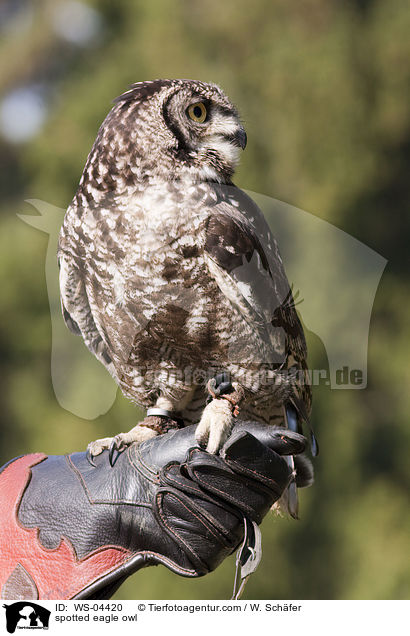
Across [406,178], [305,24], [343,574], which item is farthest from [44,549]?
[305,24]

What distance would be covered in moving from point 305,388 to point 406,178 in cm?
210

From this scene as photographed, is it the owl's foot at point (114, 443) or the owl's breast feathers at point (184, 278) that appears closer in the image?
the owl's breast feathers at point (184, 278)

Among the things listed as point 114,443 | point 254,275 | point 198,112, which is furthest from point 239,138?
point 114,443

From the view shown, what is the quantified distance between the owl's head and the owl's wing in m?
0.11

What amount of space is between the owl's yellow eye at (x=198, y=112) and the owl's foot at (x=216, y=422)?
692 mm

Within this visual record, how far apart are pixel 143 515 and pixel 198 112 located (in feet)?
3.36

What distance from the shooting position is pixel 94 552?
138 cm

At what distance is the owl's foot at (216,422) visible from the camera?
136cm

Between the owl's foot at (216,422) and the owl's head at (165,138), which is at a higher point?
the owl's head at (165,138)

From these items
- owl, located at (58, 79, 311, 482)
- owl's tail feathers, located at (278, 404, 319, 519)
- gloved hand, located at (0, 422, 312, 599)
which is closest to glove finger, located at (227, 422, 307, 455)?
gloved hand, located at (0, 422, 312, 599)

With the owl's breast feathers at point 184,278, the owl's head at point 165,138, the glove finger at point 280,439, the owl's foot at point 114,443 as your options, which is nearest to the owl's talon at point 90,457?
the owl's foot at point 114,443

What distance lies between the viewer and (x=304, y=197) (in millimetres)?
2971
